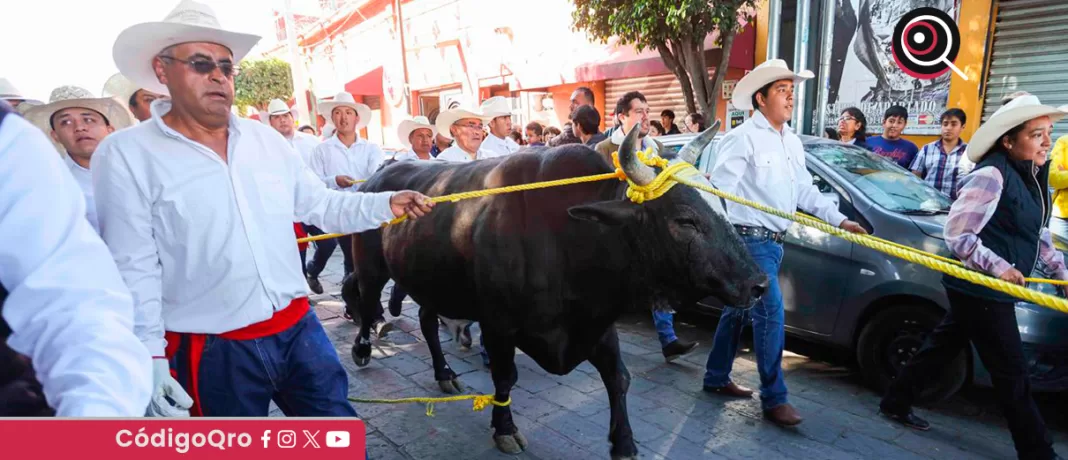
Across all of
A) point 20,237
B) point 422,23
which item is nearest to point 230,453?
point 20,237

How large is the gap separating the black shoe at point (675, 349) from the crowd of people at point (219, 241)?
2.09ft

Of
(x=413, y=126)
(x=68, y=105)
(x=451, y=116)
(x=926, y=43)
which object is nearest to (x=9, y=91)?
(x=68, y=105)

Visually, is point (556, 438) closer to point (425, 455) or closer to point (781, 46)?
point (425, 455)

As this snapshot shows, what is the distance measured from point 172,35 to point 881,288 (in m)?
4.17

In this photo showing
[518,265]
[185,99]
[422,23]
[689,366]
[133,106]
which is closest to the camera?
[185,99]

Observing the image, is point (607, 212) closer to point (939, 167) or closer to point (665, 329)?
point (665, 329)

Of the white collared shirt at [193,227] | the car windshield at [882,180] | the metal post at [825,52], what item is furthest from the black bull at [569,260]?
the metal post at [825,52]

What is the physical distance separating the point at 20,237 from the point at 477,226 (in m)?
2.34

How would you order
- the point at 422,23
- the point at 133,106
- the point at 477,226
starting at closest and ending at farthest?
the point at 477,226 → the point at 133,106 → the point at 422,23

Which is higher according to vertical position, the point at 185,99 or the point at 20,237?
the point at 185,99

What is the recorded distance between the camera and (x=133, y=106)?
17.1 ft

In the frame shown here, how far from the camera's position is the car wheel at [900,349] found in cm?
380

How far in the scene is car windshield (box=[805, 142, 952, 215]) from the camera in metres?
4.33

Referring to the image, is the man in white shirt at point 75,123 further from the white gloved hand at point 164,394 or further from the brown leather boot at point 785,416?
the brown leather boot at point 785,416
